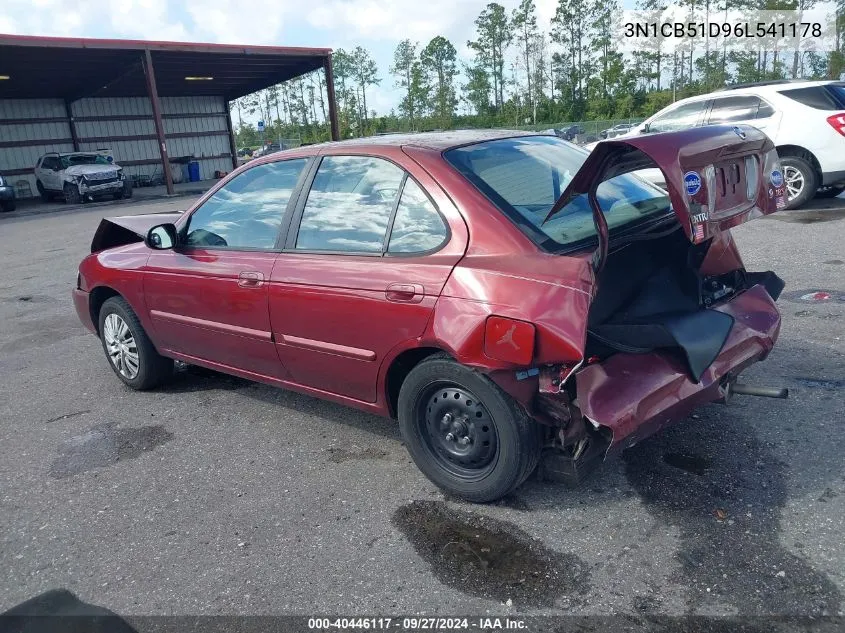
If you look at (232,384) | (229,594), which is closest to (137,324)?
(232,384)

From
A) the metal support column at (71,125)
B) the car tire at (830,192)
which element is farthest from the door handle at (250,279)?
the metal support column at (71,125)

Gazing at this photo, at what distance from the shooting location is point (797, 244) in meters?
7.95

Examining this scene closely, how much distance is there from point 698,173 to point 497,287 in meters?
0.91

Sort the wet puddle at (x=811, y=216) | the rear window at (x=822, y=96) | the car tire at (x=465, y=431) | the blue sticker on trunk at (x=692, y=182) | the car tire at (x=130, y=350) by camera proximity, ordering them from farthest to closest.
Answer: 1. the rear window at (x=822, y=96)
2. the wet puddle at (x=811, y=216)
3. the car tire at (x=130, y=350)
4. the car tire at (x=465, y=431)
5. the blue sticker on trunk at (x=692, y=182)

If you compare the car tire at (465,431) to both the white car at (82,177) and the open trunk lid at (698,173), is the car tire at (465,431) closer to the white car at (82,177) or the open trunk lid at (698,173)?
the open trunk lid at (698,173)

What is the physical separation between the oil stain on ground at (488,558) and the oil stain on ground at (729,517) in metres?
0.47

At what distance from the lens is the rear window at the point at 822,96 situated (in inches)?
371

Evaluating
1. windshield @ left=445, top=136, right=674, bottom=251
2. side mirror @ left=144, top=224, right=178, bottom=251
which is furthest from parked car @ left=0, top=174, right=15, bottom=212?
windshield @ left=445, top=136, right=674, bottom=251

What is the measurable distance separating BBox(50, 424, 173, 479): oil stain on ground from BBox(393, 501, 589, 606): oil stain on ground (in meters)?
1.79

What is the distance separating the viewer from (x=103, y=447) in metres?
4.18

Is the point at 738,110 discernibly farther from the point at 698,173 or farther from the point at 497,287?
the point at 497,287

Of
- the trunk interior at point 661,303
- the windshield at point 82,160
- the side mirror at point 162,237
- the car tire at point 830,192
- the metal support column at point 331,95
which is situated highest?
the metal support column at point 331,95

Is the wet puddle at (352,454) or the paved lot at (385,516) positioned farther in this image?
the wet puddle at (352,454)

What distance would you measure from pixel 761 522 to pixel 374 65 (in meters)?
76.9
